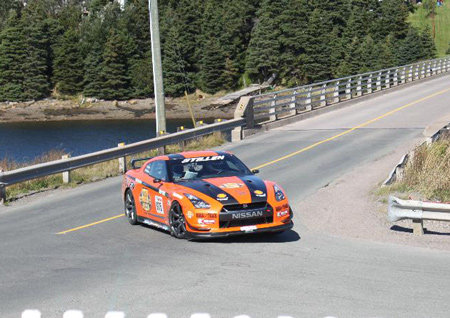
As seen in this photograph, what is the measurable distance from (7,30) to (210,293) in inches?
4896

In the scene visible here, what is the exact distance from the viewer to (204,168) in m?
13.7

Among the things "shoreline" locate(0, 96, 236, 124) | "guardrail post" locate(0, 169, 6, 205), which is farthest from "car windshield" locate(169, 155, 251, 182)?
"shoreline" locate(0, 96, 236, 124)

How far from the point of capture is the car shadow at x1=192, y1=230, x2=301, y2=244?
41.2 feet

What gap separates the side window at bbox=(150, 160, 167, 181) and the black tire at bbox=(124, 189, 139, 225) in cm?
Result: 82

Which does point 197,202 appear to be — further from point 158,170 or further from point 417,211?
point 417,211

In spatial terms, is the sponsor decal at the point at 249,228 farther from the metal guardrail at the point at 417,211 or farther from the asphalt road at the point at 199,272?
the metal guardrail at the point at 417,211

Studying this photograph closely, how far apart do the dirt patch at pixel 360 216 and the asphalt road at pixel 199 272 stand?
0.43 meters

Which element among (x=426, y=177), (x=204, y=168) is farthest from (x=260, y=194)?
(x=426, y=177)

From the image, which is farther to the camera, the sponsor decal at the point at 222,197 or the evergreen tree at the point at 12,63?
the evergreen tree at the point at 12,63

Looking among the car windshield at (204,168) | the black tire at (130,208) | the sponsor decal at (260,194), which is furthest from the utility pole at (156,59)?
the sponsor decal at (260,194)

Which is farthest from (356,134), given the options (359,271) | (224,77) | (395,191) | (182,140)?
(224,77)

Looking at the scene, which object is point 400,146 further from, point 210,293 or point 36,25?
point 36,25

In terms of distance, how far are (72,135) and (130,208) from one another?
7357 cm

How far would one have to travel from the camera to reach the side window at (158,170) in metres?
13.6
